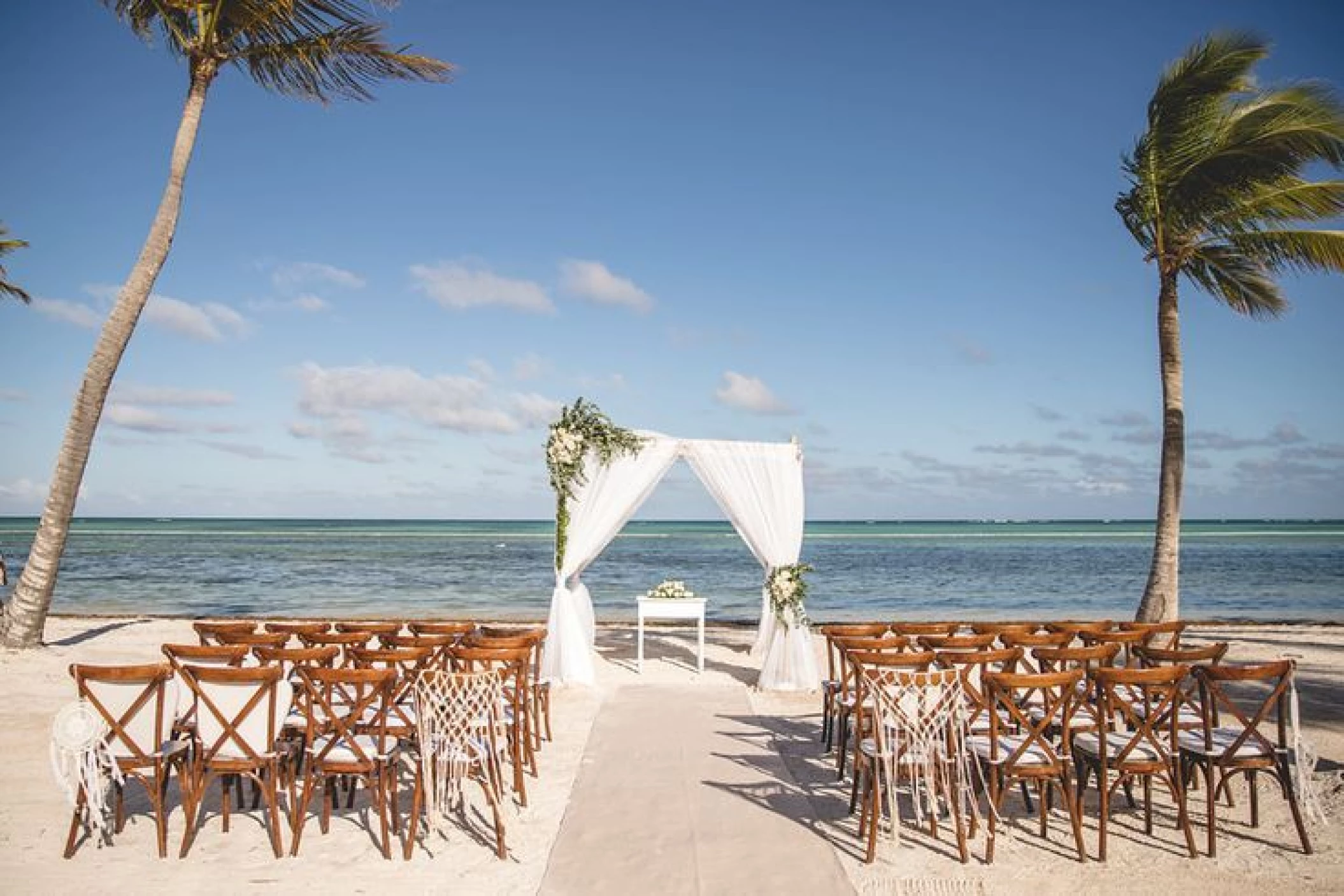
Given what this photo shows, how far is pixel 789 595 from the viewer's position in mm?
8367

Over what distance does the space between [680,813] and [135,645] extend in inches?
360

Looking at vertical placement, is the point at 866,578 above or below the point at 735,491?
below

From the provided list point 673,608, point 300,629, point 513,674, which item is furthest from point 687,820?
point 673,608

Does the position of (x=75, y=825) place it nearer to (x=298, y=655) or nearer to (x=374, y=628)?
(x=298, y=655)

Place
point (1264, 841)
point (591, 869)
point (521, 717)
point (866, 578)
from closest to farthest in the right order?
point (591, 869)
point (1264, 841)
point (521, 717)
point (866, 578)

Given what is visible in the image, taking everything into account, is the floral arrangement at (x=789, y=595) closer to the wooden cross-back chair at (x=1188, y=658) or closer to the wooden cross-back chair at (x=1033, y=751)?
the wooden cross-back chair at (x=1188, y=658)

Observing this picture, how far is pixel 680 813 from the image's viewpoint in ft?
15.6

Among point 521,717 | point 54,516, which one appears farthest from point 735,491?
point 54,516

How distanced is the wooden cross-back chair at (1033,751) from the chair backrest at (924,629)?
174 cm

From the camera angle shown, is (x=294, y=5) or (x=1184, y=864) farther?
(x=294, y=5)

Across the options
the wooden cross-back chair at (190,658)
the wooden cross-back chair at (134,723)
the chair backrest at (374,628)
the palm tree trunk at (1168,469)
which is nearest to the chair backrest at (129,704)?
the wooden cross-back chair at (134,723)

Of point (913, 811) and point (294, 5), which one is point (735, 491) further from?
point (294, 5)

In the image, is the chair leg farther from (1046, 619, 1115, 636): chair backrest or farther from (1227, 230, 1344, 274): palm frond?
(1227, 230, 1344, 274): palm frond

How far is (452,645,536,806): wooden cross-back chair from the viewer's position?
4.93 m
